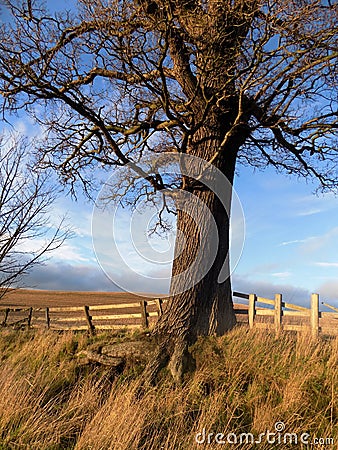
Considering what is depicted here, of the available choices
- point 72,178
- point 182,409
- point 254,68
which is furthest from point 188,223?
point 72,178

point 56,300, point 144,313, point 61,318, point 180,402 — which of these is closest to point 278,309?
point 144,313

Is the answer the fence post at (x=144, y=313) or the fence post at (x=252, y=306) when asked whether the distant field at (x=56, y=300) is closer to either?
the fence post at (x=144, y=313)

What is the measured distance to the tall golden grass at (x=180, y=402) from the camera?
4.25 m

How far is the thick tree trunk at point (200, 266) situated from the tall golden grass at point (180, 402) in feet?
1.76

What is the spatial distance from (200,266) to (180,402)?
2.87 metres

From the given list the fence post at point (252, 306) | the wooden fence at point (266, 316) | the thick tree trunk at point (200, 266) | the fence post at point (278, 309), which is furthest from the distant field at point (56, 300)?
the thick tree trunk at point (200, 266)

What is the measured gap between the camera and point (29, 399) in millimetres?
5039

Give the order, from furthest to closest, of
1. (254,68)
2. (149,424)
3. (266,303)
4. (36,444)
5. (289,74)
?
(266,303)
(289,74)
(254,68)
(149,424)
(36,444)

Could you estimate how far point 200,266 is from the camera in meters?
7.55

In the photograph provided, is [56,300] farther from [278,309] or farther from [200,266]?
[200,266]

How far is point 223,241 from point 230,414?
151 inches

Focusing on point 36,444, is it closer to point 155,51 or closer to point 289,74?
point 155,51

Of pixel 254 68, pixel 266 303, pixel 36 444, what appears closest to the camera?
pixel 36 444

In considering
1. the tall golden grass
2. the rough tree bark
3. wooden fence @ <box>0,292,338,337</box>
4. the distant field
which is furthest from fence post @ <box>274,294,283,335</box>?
the distant field
